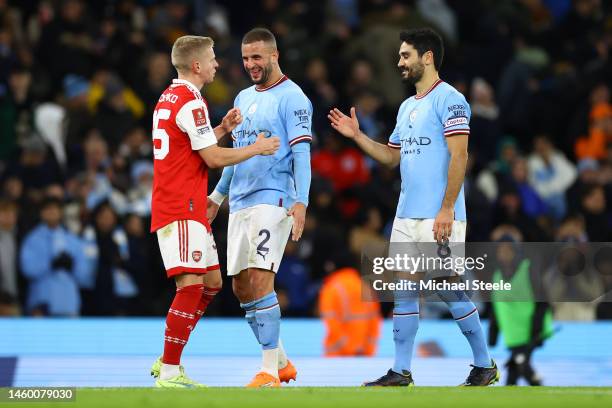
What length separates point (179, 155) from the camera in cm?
975

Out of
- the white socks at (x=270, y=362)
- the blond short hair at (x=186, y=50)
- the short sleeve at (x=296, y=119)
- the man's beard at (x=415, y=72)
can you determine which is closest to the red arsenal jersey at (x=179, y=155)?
the blond short hair at (x=186, y=50)

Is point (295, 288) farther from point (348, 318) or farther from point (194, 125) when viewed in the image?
point (194, 125)

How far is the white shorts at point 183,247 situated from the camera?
959 centimetres

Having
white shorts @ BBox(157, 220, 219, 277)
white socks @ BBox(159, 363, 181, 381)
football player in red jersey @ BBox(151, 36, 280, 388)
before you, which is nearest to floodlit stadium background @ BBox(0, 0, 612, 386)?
white socks @ BBox(159, 363, 181, 381)

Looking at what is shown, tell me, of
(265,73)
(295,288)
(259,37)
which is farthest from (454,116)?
(295,288)

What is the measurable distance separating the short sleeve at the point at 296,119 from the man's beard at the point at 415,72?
823 mm

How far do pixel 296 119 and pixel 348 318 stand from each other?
521 centimetres

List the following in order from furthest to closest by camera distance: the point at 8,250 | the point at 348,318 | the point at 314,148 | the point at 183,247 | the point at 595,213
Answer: the point at 314,148, the point at 595,213, the point at 8,250, the point at 348,318, the point at 183,247

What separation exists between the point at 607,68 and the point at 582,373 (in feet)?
26.8

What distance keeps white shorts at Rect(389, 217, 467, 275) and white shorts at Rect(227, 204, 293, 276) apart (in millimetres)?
870

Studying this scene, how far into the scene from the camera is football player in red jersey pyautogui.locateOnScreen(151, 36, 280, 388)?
9.62 m

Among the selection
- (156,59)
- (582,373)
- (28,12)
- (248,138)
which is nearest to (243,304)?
(248,138)

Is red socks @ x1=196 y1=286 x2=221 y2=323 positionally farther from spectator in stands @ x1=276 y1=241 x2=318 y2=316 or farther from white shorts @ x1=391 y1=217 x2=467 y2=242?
spectator in stands @ x1=276 y1=241 x2=318 y2=316

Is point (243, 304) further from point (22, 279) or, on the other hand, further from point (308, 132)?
point (22, 279)
